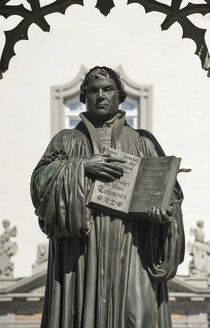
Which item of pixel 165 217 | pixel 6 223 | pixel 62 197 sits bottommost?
pixel 165 217

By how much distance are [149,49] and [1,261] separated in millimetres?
6147

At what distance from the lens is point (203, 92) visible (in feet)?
135

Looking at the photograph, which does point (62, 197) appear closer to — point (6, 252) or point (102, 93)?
point (102, 93)

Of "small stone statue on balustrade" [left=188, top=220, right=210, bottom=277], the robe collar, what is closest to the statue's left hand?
the robe collar

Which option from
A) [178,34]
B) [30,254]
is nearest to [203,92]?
[178,34]

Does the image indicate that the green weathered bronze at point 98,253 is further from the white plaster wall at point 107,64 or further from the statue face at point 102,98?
the white plaster wall at point 107,64

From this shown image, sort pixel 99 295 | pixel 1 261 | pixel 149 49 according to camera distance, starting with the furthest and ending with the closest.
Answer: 1. pixel 149 49
2. pixel 1 261
3. pixel 99 295

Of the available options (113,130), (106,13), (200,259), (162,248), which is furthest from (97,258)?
(200,259)

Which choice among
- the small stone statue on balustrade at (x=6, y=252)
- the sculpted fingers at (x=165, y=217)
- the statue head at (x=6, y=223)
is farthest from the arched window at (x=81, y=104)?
the sculpted fingers at (x=165, y=217)

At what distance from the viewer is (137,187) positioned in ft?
36.8

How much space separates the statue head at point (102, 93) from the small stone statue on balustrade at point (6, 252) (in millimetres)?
26670

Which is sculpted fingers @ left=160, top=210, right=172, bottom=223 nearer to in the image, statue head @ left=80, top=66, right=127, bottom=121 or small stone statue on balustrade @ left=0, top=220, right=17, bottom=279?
statue head @ left=80, top=66, right=127, bottom=121

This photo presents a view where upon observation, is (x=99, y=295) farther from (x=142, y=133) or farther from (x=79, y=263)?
(x=142, y=133)

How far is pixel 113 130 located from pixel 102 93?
0.24 m
